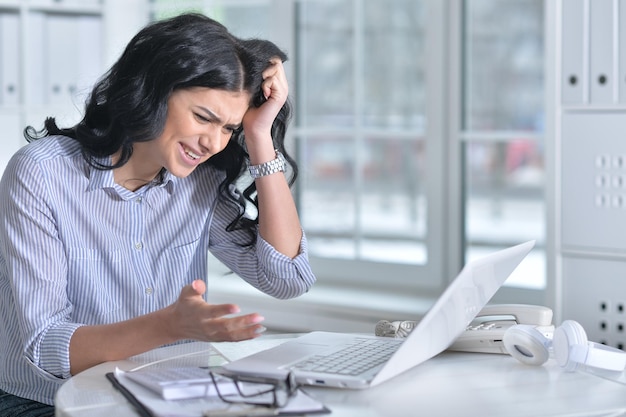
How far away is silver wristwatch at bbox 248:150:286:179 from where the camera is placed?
1973 mm

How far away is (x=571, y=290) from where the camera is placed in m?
2.39

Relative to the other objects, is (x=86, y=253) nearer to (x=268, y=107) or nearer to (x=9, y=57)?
(x=268, y=107)

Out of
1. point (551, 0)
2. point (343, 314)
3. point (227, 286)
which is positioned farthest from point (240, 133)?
Result: point (227, 286)

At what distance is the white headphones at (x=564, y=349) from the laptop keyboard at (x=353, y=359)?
0.70ft

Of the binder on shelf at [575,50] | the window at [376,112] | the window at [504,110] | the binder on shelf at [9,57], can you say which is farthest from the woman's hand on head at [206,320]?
the window at [504,110]

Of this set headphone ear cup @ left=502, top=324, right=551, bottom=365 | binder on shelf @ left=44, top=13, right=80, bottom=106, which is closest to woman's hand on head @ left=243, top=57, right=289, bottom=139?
headphone ear cup @ left=502, top=324, right=551, bottom=365

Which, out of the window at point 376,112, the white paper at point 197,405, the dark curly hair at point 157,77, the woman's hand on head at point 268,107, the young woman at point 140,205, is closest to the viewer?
the white paper at point 197,405

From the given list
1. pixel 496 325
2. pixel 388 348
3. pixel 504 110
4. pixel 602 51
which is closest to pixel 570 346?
pixel 496 325

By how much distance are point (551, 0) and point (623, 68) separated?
0.25 meters

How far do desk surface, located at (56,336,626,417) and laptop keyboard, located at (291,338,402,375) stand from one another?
0.14ft

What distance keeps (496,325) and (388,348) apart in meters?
0.24

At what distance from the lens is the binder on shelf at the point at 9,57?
3438mm

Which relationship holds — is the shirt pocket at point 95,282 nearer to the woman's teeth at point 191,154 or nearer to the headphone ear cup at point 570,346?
the woman's teeth at point 191,154

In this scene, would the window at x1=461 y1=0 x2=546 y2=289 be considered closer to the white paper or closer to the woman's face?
the woman's face
